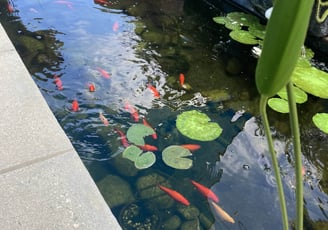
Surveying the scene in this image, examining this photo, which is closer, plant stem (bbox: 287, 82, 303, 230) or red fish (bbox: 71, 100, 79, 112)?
plant stem (bbox: 287, 82, 303, 230)

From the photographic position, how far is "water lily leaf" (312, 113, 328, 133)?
2102 millimetres

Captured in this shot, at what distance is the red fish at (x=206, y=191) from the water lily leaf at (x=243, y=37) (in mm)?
1339

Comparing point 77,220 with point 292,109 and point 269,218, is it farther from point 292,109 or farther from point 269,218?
point 269,218

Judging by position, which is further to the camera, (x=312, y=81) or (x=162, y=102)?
(x=312, y=81)

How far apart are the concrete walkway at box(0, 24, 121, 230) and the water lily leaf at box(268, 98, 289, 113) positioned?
1.24 m

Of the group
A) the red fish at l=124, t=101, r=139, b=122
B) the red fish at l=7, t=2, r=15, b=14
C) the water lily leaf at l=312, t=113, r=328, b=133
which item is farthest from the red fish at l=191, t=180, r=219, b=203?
the red fish at l=7, t=2, r=15, b=14

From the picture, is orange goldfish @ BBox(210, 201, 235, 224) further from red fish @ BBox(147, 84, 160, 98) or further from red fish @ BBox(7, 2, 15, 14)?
red fish @ BBox(7, 2, 15, 14)

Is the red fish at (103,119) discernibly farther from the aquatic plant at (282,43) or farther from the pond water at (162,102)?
the aquatic plant at (282,43)

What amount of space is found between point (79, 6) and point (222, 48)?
119cm

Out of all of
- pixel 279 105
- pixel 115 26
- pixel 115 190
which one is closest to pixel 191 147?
pixel 115 190

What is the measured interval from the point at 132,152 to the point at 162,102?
0.47 m

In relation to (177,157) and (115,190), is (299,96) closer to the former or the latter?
(177,157)

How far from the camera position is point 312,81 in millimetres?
2422

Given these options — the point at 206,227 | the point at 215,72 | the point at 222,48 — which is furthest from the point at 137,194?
the point at 222,48
